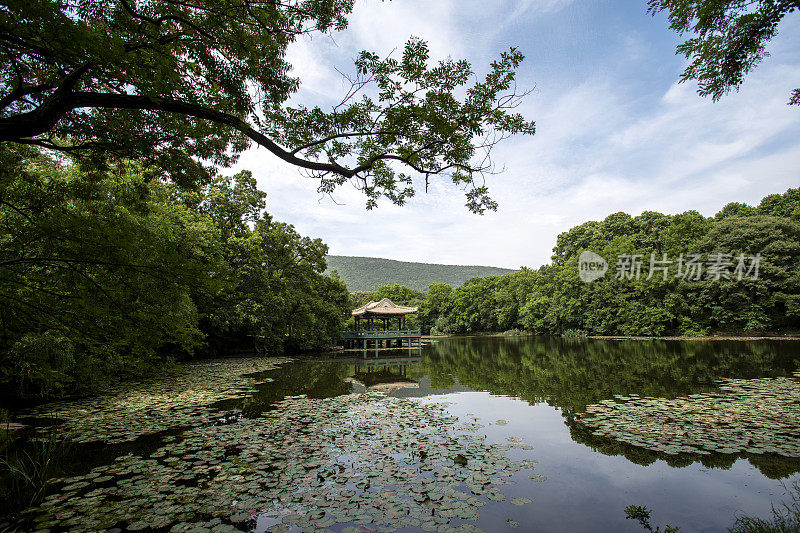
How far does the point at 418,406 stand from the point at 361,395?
1.88m

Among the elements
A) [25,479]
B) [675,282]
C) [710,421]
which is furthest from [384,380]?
[675,282]

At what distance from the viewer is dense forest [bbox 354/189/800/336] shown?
69.8 ft

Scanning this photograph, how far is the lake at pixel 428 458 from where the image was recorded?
3119 millimetres

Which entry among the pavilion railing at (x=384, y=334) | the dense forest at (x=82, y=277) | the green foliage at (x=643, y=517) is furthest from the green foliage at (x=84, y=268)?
the pavilion railing at (x=384, y=334)

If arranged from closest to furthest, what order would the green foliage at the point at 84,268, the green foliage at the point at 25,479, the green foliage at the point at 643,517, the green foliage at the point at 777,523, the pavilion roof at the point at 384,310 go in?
the green foliage at the point at 777,523 < the green foliage at the point at 643,517 < the green foliage at the point at 25,479 < the green foliage at the point at 84,268 < the pavilion roof at the point at 384,310

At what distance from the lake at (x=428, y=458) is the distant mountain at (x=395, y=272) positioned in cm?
7754

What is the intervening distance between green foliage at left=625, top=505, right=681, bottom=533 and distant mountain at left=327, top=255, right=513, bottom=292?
269 ft

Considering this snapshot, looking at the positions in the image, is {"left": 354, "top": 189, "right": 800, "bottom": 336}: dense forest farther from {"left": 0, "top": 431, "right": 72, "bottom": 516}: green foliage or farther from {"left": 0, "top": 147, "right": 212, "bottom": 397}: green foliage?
{"left": 0, "top": 431, "right": 72, "bottom": 516}: green foliage

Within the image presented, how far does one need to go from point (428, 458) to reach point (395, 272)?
3770 inches

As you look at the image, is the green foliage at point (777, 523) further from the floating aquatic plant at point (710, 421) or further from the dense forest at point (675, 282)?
the dense forest at point (675, 282)

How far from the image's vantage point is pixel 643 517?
3.17 m

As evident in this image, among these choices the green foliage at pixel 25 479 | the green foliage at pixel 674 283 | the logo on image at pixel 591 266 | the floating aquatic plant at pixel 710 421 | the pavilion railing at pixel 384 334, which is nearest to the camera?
the green foliage at pixel 25 479

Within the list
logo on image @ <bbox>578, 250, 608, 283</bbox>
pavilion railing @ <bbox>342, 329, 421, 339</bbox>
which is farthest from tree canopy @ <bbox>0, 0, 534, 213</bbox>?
logo on image @ <bbox>578, 250, 608, 283</bbox>

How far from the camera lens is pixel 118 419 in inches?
251
